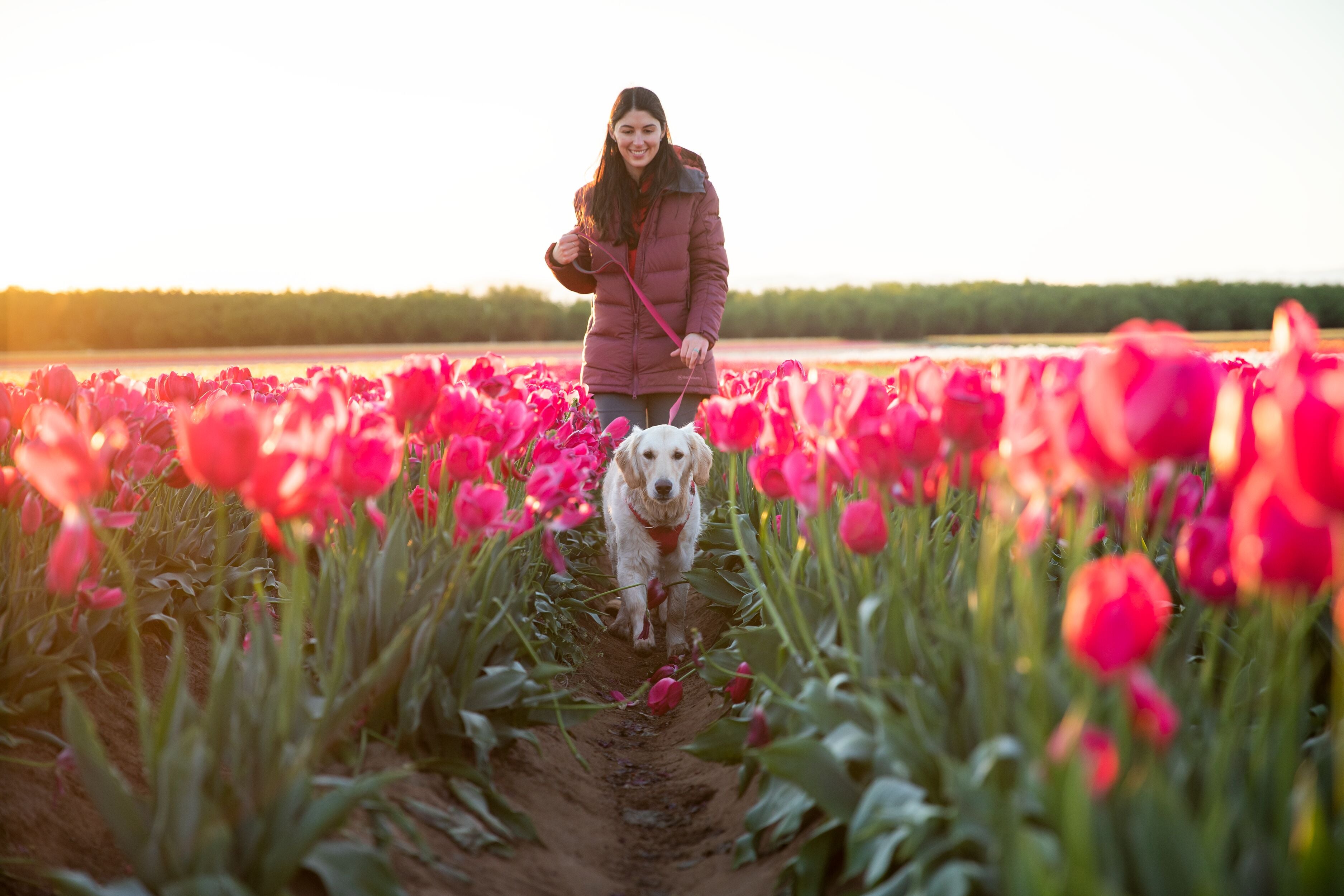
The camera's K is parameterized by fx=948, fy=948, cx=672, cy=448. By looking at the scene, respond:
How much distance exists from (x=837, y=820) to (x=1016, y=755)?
657 millimetres

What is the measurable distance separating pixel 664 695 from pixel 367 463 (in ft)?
6.61

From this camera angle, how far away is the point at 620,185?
612cm

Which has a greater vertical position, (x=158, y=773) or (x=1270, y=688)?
(x=1270, y=688)

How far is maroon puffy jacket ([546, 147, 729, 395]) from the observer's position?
241 inches

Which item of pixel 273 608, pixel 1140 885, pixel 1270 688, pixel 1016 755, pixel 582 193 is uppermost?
pixel 582 193

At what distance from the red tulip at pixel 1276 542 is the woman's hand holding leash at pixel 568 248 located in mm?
5085

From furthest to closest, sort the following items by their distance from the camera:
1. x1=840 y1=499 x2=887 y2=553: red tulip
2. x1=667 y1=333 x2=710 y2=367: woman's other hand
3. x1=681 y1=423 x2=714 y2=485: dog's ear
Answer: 1. x1=667 y1=333 x2=710 y2=367: woman's other hand
2. x1=681 y1=423 x2=714 y2=485: dog's ear
3. x1=840 y1=499 x2=887 y2=553: red tulip

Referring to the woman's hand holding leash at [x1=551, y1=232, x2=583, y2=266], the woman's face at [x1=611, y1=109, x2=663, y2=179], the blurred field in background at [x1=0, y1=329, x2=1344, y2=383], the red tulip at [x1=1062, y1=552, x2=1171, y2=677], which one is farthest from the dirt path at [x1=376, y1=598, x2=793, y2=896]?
the blurred field in background at [x1=0, y1=329, x2=1344, y2=383]

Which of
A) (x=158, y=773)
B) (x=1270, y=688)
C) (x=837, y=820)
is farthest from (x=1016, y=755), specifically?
(x=158, y=773)

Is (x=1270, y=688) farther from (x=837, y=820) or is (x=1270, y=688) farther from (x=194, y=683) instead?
(x=194, y=683)

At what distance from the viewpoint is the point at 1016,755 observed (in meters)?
1.53

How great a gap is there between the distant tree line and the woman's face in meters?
55.4

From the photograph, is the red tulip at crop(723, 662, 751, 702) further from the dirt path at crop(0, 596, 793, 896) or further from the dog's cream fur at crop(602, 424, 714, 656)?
the dog's cream fur at crop(602, 424, 714, 656)

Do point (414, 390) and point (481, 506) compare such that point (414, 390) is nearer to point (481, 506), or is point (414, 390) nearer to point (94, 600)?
point (481, 506)
